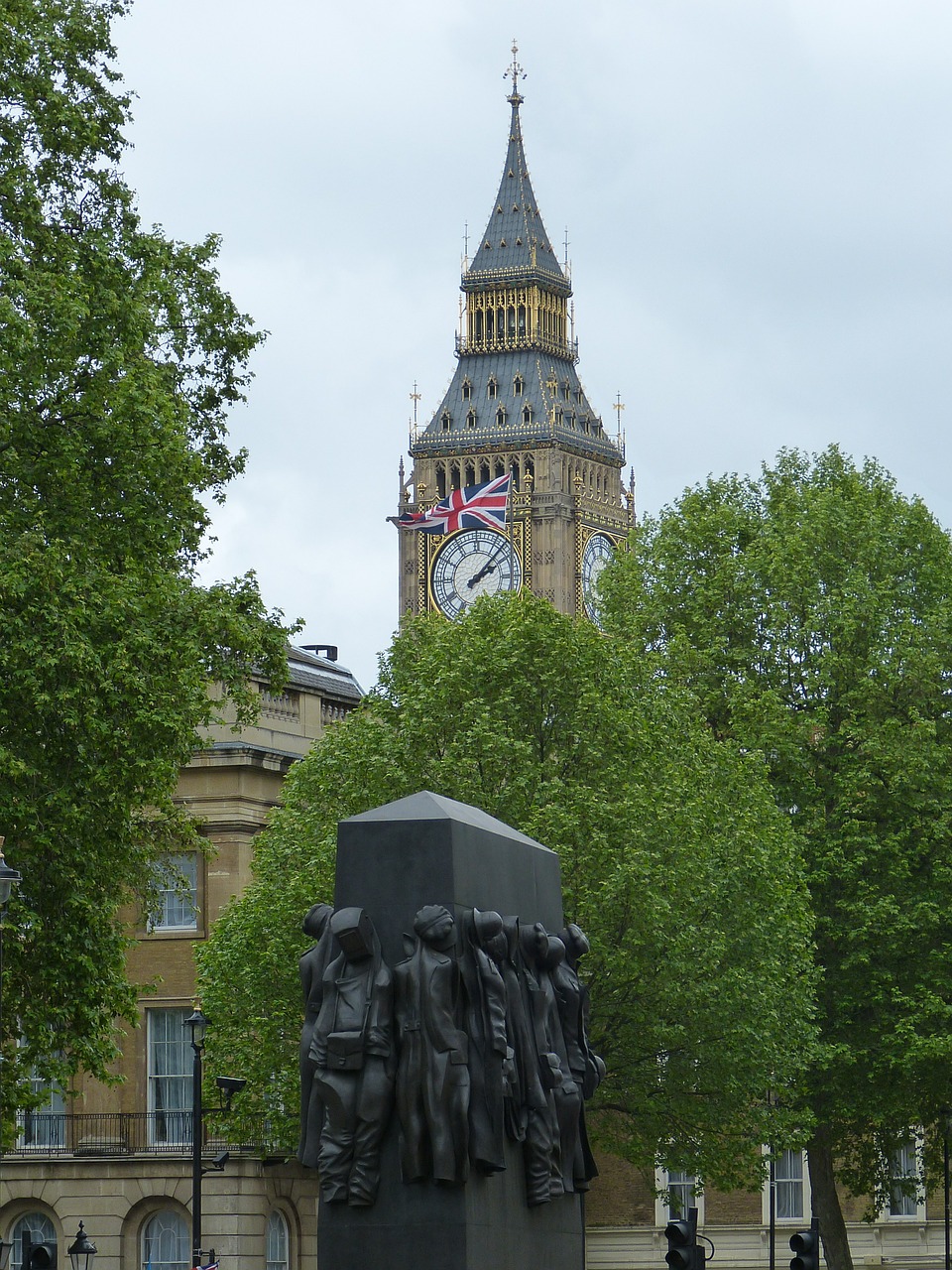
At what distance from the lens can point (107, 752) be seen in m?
30.3

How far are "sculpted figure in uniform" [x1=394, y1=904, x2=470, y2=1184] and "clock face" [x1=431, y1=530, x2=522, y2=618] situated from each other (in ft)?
467

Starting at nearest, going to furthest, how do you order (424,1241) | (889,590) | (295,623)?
(424,1241), (295,623), (889,590)

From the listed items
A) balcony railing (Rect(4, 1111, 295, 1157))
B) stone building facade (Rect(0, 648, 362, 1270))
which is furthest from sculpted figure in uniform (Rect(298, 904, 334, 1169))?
balcony railing (Rect(4, 1111, 295, 1157))

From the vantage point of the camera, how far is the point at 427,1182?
21234mm

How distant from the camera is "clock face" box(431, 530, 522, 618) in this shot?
16412 centimetres

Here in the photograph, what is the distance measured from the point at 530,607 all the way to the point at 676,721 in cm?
319

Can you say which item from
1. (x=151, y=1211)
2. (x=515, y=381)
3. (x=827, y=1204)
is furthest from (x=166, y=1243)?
(x=515, y=381)

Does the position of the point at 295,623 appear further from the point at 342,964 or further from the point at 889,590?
the point at 889,590

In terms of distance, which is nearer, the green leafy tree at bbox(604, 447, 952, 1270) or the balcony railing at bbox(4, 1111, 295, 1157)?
the green leafy tree at bbox(604, 447, 952, 1270)

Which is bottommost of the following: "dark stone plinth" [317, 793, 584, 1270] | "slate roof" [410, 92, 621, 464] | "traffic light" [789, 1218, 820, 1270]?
"traffic light" [789, 1218, 820, 1270]

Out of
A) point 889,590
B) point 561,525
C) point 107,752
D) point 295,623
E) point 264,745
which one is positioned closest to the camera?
point 107,752

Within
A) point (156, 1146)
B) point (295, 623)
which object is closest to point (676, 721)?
point (295, 623)

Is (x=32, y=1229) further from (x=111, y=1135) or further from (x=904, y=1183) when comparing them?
(x=904, y=1183)

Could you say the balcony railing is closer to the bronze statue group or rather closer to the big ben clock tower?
the bronze statue group
